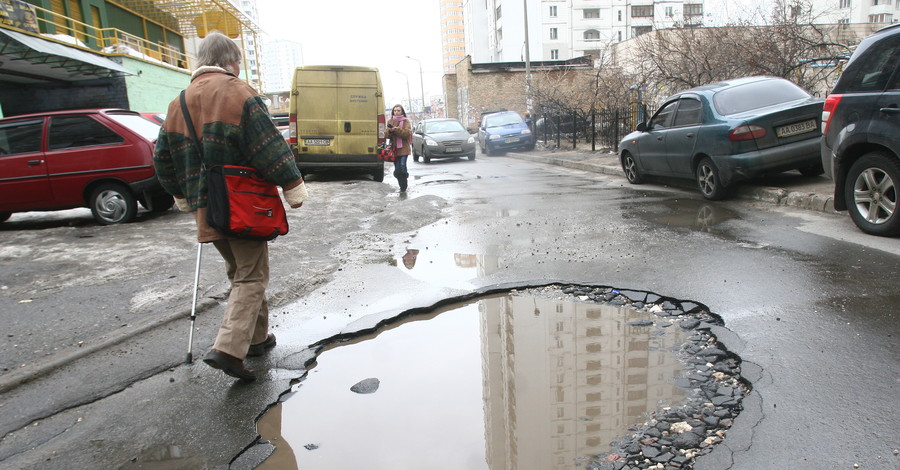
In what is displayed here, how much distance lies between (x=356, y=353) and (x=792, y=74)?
38.5 feet

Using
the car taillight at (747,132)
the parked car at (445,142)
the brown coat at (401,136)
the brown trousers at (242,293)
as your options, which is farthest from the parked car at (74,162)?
the parked car at (445,142)

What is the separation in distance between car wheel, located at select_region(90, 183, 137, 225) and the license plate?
914 cm

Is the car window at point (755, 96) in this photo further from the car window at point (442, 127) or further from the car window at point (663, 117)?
the car window at point (442, 127)

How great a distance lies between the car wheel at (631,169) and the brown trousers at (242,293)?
8768 millimetres

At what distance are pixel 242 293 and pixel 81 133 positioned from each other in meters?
6.91

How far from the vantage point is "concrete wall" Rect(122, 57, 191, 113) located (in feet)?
68.5

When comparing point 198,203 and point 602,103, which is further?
point 602,103

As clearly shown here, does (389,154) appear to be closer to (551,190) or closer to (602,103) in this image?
(551,190)

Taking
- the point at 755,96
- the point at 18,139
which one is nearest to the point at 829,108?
the point at 755,96

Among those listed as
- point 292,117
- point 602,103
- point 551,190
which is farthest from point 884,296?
point 602,103

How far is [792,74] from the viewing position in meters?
11.8

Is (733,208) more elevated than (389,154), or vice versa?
(389,154)

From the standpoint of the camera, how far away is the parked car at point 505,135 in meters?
23.3

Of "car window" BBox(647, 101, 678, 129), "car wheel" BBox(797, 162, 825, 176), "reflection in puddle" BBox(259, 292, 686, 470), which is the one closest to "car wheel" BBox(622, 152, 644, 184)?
"car window" BBox(647, 101, 678, 129)
